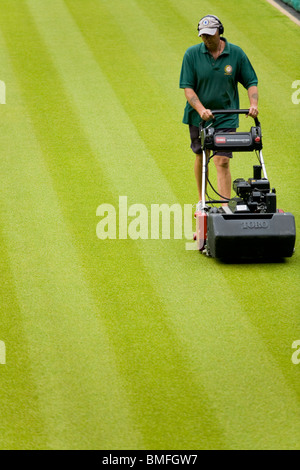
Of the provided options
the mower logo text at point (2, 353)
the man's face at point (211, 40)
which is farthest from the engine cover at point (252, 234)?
the mower logo text at point (2, 353)

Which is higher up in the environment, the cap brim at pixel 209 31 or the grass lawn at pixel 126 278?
the cap brim at pixel 209 31

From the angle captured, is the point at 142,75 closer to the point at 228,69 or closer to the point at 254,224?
the point at 228,69

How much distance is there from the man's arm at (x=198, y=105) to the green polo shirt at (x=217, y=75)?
0.10 metres

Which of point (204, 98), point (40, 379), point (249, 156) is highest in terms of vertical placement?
point (204, 98)

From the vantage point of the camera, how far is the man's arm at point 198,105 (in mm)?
7237

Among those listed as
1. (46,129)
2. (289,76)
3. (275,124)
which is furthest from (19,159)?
(289,76)

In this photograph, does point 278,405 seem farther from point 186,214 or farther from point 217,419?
point 186,214

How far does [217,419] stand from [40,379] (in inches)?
46.8

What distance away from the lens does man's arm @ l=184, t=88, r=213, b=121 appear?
7.24 m

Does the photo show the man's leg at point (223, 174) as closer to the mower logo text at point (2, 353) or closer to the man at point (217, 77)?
the man at point (217, 77)

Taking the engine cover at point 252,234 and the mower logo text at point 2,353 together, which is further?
the engine cover at point 252,234

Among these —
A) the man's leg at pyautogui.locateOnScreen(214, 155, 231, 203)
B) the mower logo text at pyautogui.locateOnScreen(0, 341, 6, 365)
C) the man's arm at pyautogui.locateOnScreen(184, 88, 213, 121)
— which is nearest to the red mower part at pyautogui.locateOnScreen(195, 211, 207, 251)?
the man's leg at pyautogui.locateOnScreen(214, 155, 231, 203)

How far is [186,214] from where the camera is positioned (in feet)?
26.7

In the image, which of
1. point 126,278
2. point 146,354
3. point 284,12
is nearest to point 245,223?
point 126,278
